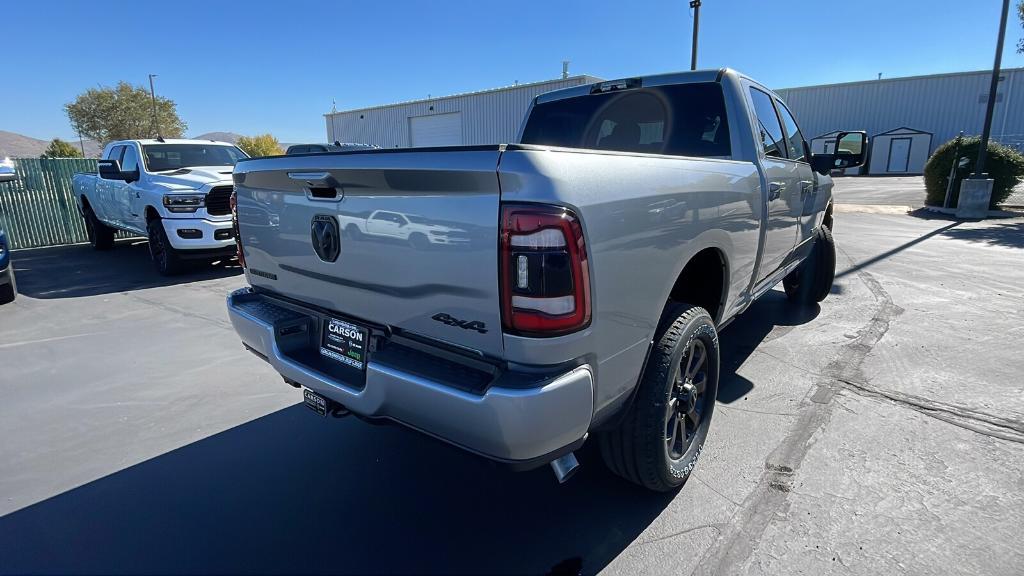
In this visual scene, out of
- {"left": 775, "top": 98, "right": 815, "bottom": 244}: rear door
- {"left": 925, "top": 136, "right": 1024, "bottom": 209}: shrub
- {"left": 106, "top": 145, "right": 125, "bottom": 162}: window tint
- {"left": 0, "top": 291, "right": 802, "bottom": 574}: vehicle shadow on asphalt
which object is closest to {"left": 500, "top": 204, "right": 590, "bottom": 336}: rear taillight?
{"left": 0, "top": 291, "right": 802, "bottom": 574}: vehicle shadow on asphalt

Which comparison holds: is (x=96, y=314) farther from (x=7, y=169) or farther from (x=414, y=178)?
(x=414, y=178)

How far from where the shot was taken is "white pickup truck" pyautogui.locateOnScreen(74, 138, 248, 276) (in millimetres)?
7129

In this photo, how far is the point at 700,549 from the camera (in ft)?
7.08

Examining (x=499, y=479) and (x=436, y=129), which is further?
(x=436, y=129)

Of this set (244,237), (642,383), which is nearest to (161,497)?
(244,237)

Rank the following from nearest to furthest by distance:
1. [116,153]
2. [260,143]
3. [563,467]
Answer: [563,467], [116,153], [260,143]

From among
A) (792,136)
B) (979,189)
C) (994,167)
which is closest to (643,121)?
(792,136)

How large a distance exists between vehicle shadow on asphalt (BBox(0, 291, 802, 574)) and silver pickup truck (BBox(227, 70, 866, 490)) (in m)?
0.30

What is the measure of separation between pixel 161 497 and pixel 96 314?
4.30m

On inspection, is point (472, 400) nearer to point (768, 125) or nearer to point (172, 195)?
point (768, 125)

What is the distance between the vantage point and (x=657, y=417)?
2.20m

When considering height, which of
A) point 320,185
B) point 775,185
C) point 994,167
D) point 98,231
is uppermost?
point 320,185

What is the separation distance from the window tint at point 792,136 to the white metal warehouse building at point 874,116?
2438 cm

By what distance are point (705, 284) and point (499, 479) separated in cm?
150
